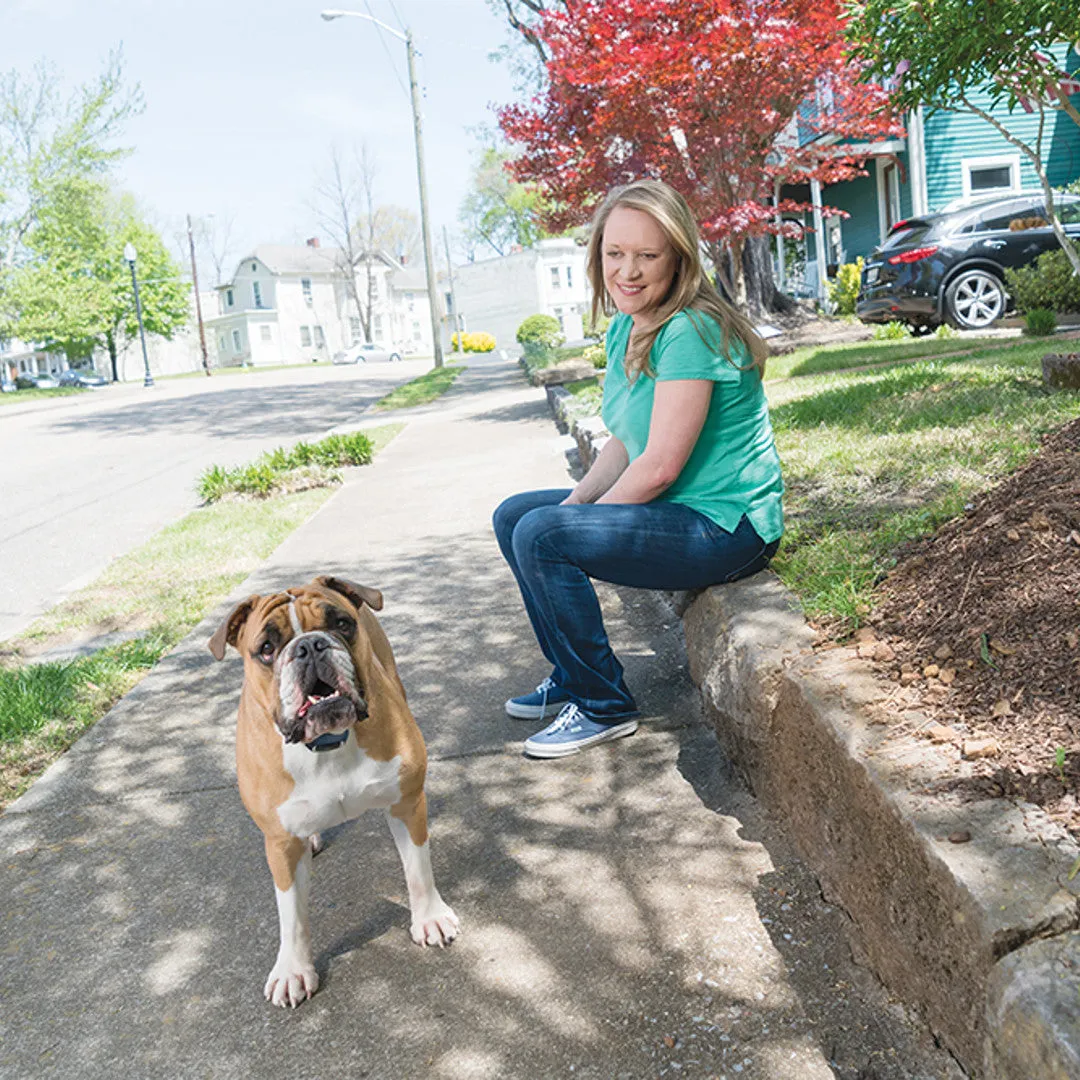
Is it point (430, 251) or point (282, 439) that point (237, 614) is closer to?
point (282, 439)

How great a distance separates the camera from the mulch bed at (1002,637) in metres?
2.10

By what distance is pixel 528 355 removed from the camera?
25016 mm

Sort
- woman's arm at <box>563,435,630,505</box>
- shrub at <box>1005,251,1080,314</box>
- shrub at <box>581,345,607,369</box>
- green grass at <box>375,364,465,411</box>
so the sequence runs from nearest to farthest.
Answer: woman's arm at <box>563,435,630,505</box>, shrub at <box>1005,251,1080,314</box>, shrub at <box>581,345,607,369</box>, green grass at <box>375,364,465,411</box>

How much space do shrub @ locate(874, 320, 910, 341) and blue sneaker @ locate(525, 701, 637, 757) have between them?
1086cm

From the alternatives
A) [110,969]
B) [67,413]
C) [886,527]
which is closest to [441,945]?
[110,969]

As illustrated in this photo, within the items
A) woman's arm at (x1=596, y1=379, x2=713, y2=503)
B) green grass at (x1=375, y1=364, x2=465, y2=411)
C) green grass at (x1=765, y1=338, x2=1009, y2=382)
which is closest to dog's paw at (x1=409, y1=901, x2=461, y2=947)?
woman's arm at (x1=596, y1=379, x2=713, y2=503)

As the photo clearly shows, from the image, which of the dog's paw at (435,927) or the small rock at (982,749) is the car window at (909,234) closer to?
the small rock at (982,749)

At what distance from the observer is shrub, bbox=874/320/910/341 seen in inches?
529

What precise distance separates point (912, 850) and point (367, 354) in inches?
2555

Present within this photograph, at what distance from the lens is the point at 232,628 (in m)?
2.64

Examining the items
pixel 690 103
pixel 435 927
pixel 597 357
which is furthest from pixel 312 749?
pixel 597 357

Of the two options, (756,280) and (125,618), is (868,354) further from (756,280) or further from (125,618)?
(125,618)

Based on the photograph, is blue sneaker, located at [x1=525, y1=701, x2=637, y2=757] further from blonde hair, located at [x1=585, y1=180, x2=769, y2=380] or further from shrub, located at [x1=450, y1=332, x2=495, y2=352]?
shrub, located at [x1=450, y1=332, x2=495, y2=352]

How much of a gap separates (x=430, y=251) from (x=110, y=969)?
29280mm
